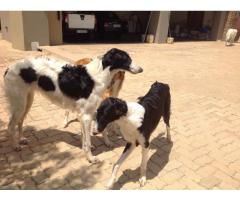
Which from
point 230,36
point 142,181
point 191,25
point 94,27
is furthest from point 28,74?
point 191,25

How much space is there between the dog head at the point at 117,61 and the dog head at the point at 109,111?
879 millimetres

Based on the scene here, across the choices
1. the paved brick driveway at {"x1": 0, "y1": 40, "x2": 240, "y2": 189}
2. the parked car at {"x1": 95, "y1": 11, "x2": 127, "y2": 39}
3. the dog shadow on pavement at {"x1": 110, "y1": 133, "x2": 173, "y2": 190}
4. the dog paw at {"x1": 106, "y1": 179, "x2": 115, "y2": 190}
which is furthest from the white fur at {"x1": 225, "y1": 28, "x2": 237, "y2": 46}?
the dog paw at {"x1": 106, "y1": 179, "x2": 115, "y2": 190}

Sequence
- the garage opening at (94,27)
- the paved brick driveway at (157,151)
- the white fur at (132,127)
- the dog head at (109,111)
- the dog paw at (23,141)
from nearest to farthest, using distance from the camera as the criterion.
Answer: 1. the dog head at (109,111)
2. the white fur at (132,127)
3. the paved brick driveway at (157,151)
4. the dog paw at (23,141)
5. the garage opening at (94,27)

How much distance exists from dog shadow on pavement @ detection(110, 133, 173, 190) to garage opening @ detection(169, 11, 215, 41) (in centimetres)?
1538

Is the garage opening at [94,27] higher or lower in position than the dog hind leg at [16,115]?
higher

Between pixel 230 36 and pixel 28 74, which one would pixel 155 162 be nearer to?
pixel 28 74

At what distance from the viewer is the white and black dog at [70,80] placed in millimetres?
4016

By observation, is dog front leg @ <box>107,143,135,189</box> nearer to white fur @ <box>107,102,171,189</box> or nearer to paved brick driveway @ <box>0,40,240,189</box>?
white fur @ <box>107,102,171,189</box>

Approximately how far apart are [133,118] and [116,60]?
3.32 feet

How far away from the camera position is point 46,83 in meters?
4.11

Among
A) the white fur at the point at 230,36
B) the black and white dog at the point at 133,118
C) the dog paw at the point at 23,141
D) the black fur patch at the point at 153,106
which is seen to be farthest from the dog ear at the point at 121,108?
the white fur at the point at 230,36

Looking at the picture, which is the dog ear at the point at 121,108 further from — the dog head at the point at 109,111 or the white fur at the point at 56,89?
the white fur at the point at 56,89
